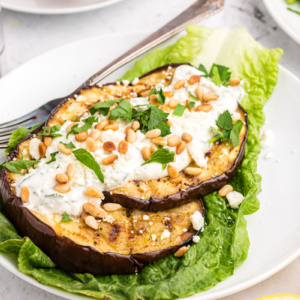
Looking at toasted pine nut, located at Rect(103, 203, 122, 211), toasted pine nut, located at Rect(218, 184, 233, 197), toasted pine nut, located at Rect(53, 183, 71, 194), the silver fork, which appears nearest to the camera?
toasted pine nut, located at Rect(53, 183, 71, 194)

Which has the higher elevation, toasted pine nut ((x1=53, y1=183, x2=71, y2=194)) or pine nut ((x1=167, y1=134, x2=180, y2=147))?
pine nut ((x1=167, y1=134, x2=180, y2=147))

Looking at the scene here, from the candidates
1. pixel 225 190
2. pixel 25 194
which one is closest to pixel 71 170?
pixel 25 194

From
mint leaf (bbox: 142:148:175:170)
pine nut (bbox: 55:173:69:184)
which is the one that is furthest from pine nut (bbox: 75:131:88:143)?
mint leaf (bbox: 142:148:175:170)

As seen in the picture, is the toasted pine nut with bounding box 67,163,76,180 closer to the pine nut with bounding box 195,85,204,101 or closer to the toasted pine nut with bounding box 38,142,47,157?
the toasted pine nut with bounding box 38,142,47,157

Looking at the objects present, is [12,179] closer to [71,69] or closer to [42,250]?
[42,250]

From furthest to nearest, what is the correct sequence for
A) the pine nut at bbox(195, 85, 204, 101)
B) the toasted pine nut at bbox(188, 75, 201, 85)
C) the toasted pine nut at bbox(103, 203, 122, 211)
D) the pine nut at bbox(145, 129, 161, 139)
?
the toasted pine nut at bbox(188, 75, 201, 85) → the pine nut at bbox(195, 85, 204, 101) → the pine nut at bbox(145, 129, 161, 139) → the toasted pine nut at bbox(103, 203, 122, 211)

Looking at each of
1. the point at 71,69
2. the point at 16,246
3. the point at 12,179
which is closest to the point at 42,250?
the point at 16,246
